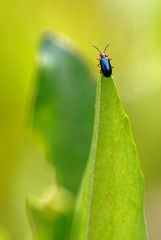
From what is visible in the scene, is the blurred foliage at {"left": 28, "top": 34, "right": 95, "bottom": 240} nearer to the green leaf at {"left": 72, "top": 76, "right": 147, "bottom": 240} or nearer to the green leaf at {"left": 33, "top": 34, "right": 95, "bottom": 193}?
the green leaf at {"left": 33, "top": 34, "right": 95, "bottom": 193}

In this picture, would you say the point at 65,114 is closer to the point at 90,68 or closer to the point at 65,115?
the point at 65,115

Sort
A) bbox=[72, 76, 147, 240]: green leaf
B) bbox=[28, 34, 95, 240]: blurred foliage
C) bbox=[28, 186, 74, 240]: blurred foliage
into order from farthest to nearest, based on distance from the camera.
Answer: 1. bbox=[28, 34, 95, 240]: blurred foliage
2. bbox=[28, 186, 74, 240]: blurred foliage
3. bbox=[72, 76, 147, 240]: green leaf

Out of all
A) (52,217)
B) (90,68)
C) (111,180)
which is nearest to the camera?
(111,180)

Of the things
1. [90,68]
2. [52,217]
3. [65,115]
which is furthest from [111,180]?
[90,68]

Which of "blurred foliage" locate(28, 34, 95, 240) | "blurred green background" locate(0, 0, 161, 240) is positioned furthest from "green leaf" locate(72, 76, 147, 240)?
"blurred green background" locate(0, 0, 161, 240)

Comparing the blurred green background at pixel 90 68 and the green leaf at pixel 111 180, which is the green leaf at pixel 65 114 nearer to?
the blurred green background at pixel 90 68

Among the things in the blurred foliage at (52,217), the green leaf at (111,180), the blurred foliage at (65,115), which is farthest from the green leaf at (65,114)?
the green leaf at (111,180)

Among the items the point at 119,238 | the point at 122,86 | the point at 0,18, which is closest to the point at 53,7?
the point at 0,18
